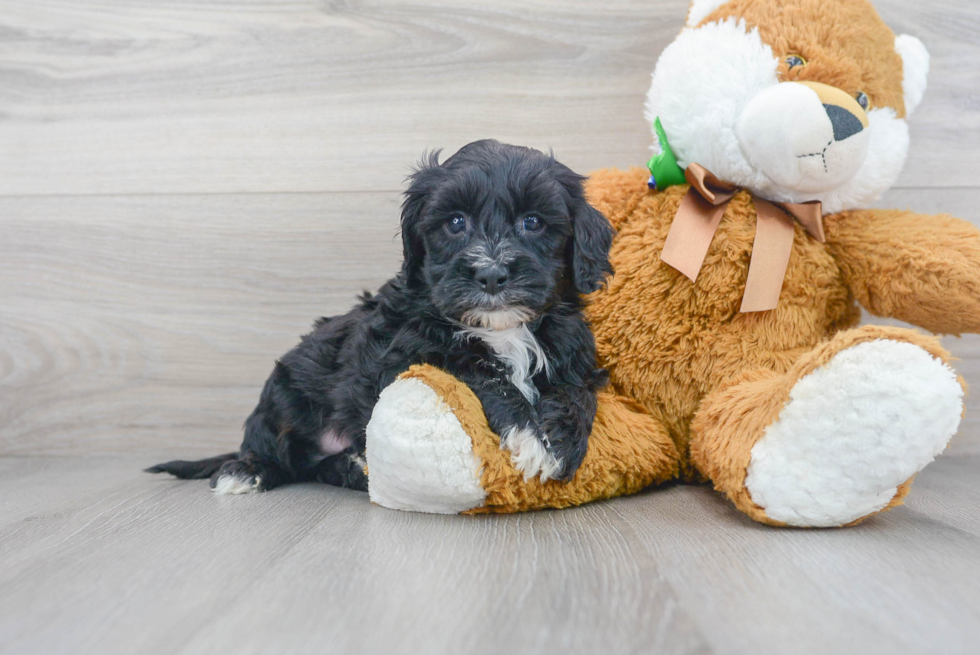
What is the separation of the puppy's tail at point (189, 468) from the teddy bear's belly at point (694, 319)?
101 cm

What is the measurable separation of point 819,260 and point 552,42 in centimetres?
95

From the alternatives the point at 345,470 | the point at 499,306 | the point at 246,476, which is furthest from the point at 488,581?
the point at 246,476

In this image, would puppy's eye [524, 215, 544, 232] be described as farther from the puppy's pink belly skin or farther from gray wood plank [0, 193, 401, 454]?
gray wood plank [0, 193, 401, 454]

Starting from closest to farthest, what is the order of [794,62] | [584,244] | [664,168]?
[584,244]
[794,62]
[664,168]

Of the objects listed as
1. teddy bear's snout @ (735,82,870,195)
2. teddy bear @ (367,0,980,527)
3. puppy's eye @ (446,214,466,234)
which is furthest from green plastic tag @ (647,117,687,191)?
puppy's eye @ (446,214,466,234)

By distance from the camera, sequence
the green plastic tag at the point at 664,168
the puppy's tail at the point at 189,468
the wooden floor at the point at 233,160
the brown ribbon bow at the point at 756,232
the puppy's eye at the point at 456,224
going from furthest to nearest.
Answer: the wooden floor at the point at 233,160
the puppy's tail at the point at 189,468
the green plastic tag at the point at 664,168
the brown ribbon bow at the point at 756,232
the puppy's eye at the point at 456,224

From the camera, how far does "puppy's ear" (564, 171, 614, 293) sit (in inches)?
54.4

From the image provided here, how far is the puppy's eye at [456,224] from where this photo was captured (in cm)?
133

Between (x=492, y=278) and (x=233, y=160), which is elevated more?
(x=233, y=160)

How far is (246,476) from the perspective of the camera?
1.66 m

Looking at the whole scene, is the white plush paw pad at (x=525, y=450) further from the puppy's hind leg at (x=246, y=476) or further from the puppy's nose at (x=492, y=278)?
the puppy's hind leg at (x=246, y=476)

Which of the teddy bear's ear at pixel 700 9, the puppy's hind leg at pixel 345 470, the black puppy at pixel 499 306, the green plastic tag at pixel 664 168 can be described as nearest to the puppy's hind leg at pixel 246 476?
the puppy's hind leg at pixel 345 470

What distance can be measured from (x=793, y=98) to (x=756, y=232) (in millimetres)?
270

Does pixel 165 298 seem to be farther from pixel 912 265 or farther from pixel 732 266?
pixel 912 265
